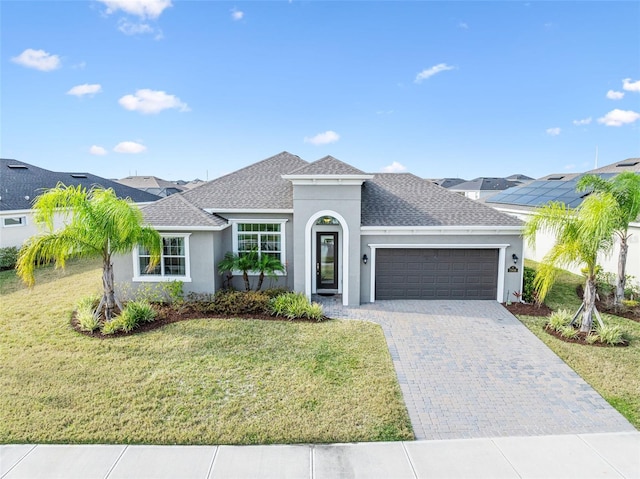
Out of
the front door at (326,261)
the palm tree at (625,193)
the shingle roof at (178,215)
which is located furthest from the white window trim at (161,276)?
the palm tree at (625,193)

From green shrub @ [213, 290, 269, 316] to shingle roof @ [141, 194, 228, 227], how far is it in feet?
8.42

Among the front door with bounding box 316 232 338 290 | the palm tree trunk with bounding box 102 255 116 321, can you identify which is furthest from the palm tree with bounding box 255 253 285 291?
the palm tree trunk with bounding box 102 255 116 321

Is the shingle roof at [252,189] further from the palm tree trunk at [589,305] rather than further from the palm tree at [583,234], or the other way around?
the palm tree trunk at [589,305]

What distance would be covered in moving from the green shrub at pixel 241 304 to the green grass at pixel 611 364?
8291 millimetres

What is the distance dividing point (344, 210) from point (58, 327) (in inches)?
373

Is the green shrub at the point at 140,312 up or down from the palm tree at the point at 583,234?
down

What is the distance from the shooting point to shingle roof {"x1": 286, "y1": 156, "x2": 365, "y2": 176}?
12547mm

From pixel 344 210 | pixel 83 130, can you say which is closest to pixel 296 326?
pixel 344 210

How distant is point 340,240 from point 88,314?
8.61 metres

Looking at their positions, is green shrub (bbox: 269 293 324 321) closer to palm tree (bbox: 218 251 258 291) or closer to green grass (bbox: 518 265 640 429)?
palm tree (bbox: 218 251 258 291)

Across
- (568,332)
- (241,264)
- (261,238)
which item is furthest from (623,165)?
(241,264)

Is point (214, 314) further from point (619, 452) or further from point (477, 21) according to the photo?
point (477, 21)

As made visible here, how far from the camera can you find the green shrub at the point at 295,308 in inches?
453

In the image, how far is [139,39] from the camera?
14680mm
